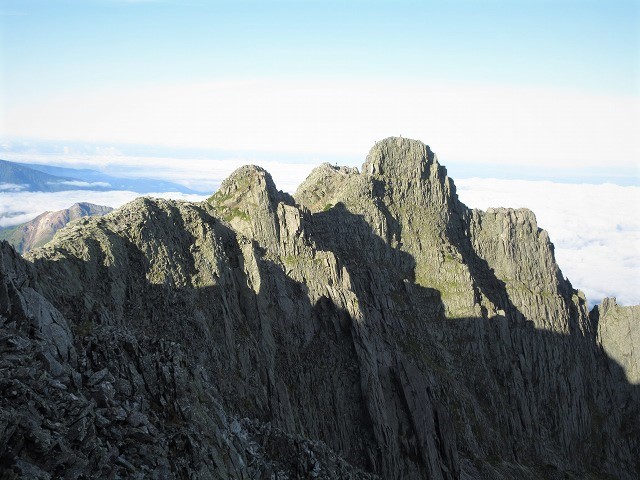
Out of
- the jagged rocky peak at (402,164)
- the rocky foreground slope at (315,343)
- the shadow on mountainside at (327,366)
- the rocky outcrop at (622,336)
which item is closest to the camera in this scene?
the rocky foreground slope at (315,343)

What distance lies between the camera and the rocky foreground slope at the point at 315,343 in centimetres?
3559

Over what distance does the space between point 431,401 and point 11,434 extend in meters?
90.0

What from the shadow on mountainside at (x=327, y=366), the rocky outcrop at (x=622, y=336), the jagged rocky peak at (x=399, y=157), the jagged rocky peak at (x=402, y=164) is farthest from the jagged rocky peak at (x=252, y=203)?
the rocky outcrop at (x=622, y=336)

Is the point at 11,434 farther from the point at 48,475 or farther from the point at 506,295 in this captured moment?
the point at 506,295

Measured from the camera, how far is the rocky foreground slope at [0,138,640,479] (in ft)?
117

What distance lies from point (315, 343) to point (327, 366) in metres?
3.94

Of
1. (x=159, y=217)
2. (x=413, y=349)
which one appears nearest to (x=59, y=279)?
(x=159, y=217)

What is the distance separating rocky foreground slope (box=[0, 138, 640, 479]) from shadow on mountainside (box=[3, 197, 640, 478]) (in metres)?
0.27

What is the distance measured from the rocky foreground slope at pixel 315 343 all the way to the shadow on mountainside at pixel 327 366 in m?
0.27

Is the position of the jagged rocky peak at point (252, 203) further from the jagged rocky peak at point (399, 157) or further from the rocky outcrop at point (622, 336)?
the rocky outcrop at point (622, 336)

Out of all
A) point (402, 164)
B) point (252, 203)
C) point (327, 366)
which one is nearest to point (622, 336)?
point (402, 164)

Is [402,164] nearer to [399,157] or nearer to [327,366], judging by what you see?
[399,157]

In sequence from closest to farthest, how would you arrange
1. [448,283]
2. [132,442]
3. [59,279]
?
[132,442]
[59,279]
[448,283]

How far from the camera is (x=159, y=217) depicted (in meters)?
81.2
